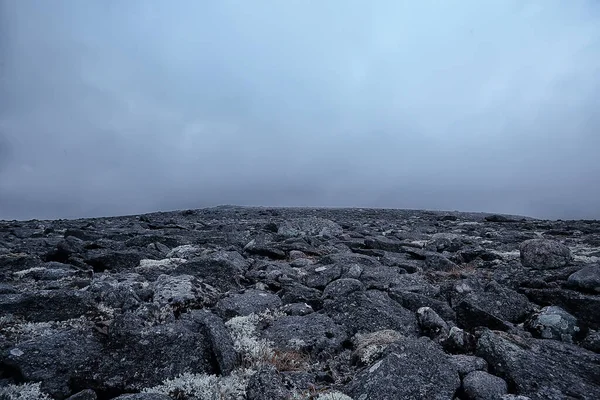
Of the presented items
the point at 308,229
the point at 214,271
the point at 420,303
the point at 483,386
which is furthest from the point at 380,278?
the point at 308,229

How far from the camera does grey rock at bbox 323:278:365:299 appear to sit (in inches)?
316

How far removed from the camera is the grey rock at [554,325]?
6.38 meters

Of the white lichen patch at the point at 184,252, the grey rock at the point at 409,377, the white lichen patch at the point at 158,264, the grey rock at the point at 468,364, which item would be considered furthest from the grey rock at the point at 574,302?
the white lichen patch at the point at 184,252

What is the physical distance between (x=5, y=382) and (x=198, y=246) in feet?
31.0

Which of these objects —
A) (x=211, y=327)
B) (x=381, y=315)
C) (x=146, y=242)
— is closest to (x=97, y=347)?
(x=211, y=327)

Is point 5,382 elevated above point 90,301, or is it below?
below

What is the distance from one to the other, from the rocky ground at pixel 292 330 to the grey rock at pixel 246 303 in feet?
0.12

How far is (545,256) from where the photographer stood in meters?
11.2

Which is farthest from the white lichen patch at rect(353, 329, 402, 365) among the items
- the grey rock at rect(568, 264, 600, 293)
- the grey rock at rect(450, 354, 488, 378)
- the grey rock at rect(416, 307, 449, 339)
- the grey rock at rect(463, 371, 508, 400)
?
the grey rock at rect(568, 264, 600, 293)

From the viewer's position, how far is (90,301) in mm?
6758

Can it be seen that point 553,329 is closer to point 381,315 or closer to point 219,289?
point 381,315

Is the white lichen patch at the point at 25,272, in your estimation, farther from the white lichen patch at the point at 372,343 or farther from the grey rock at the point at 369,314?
the white lichen patch at the point at 372,343

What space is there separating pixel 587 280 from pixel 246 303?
749cm

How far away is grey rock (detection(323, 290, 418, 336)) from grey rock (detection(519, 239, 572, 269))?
6432mm
